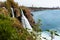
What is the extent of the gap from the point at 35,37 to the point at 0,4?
5.82 metres

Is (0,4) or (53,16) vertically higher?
(0,4)

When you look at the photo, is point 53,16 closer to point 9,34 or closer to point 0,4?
point 0,4

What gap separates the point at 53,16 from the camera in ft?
49.3

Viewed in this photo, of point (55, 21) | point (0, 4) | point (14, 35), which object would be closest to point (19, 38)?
point (14, 35)

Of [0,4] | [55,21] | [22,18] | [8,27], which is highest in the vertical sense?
[8,27]

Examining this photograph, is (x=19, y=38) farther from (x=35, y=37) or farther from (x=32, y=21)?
(x=32, y=21)

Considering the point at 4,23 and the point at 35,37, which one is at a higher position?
the point at 4,23

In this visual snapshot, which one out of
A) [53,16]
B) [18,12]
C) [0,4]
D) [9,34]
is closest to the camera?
[9,34]

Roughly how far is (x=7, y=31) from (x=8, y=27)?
0.15 metres

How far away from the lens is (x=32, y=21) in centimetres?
1316

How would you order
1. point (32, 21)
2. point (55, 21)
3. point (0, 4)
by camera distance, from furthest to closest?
1. point (55, 21)
2. point (32, 21)
3. point (0, 4)

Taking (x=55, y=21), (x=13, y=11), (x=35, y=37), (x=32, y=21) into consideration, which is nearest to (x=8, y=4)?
(x=13, y=11)

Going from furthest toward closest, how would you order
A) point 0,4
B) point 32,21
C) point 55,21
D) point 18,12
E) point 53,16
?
point 53,16
point 55,21
point 32,21
point 18,12
point 0,4

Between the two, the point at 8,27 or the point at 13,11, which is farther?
the point at 13,11
